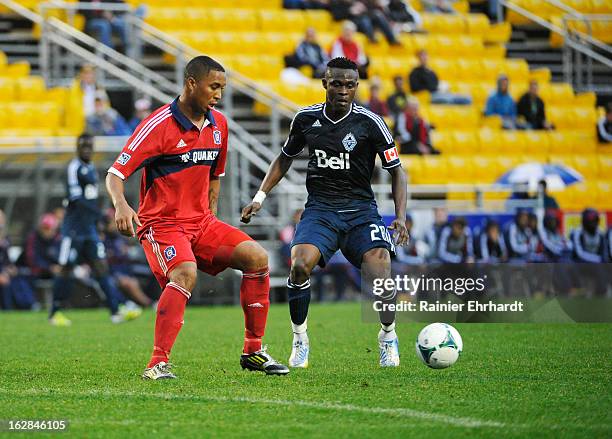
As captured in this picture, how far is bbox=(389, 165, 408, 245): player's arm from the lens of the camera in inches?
338

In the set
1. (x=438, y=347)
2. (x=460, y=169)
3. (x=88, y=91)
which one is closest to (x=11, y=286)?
(x=88, y=91)

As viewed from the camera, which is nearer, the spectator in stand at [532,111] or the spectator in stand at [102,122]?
the spectator in stand at [102,122]

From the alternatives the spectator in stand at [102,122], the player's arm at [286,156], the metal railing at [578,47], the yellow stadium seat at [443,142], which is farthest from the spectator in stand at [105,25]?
the player's arm at [286,156]

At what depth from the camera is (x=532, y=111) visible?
23938mm

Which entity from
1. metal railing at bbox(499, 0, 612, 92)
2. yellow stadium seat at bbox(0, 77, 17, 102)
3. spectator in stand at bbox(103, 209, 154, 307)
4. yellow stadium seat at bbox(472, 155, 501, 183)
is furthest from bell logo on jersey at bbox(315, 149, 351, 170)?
metal railing at bbox(499, 0, 612, 92)

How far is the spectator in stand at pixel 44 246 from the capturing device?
18203 mm

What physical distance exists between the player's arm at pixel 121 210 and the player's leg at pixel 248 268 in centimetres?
56

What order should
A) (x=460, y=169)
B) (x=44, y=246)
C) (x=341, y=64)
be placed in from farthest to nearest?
(x=460, y=169)
(x=44, y=246)
(x=341, y=64)

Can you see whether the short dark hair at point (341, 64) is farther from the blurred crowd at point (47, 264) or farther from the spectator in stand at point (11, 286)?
the spectator in stand at point (11, 286)

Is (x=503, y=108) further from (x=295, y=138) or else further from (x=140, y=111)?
(x=295, y=138)

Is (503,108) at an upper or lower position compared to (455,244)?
upper

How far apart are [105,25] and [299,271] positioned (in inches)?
528

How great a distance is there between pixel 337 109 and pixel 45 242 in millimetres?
10403

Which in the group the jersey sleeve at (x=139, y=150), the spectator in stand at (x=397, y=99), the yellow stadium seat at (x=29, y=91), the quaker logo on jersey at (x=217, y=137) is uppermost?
the spectator in stand at (x=397, y=99)
